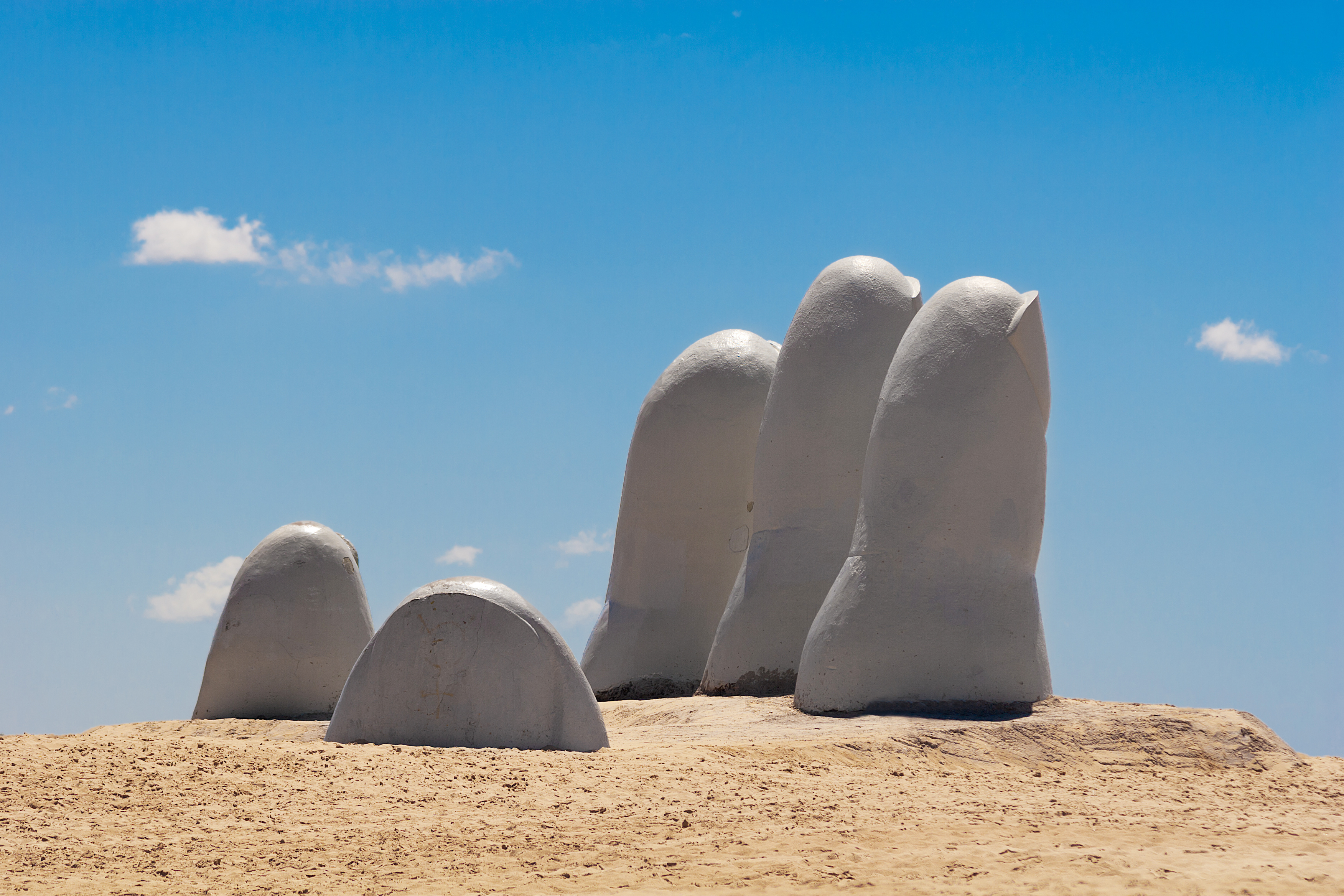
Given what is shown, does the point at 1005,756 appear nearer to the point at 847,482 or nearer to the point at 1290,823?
the point at 1290,823

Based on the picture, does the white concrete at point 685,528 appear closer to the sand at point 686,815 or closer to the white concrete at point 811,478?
the white concrete at point 811,478

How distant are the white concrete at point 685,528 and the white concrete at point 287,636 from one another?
2.87m

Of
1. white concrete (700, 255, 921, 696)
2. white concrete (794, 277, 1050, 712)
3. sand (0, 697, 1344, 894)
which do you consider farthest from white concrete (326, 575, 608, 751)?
white concrete (700, 255, 921, 696)

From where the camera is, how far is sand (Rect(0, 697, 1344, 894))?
576 centimetres

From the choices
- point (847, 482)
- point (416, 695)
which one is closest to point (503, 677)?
point (416, 695)

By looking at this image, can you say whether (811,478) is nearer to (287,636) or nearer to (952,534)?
(952,534)

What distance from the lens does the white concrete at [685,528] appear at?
13477 millimetres

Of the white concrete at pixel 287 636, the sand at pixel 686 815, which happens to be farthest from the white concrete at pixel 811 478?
the white concrete at pixel 287 636

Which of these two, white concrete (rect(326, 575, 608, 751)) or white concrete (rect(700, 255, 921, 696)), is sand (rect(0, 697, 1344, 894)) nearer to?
white concrete (rect(326, 575, 608, 751))

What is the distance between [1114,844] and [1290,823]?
1.58 metres

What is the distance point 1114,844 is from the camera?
6.50m

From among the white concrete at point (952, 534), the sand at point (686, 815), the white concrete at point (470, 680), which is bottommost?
the sand at point (686, 815)

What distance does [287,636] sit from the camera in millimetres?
11906

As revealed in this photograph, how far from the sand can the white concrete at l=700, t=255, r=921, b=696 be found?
7.93 feet
